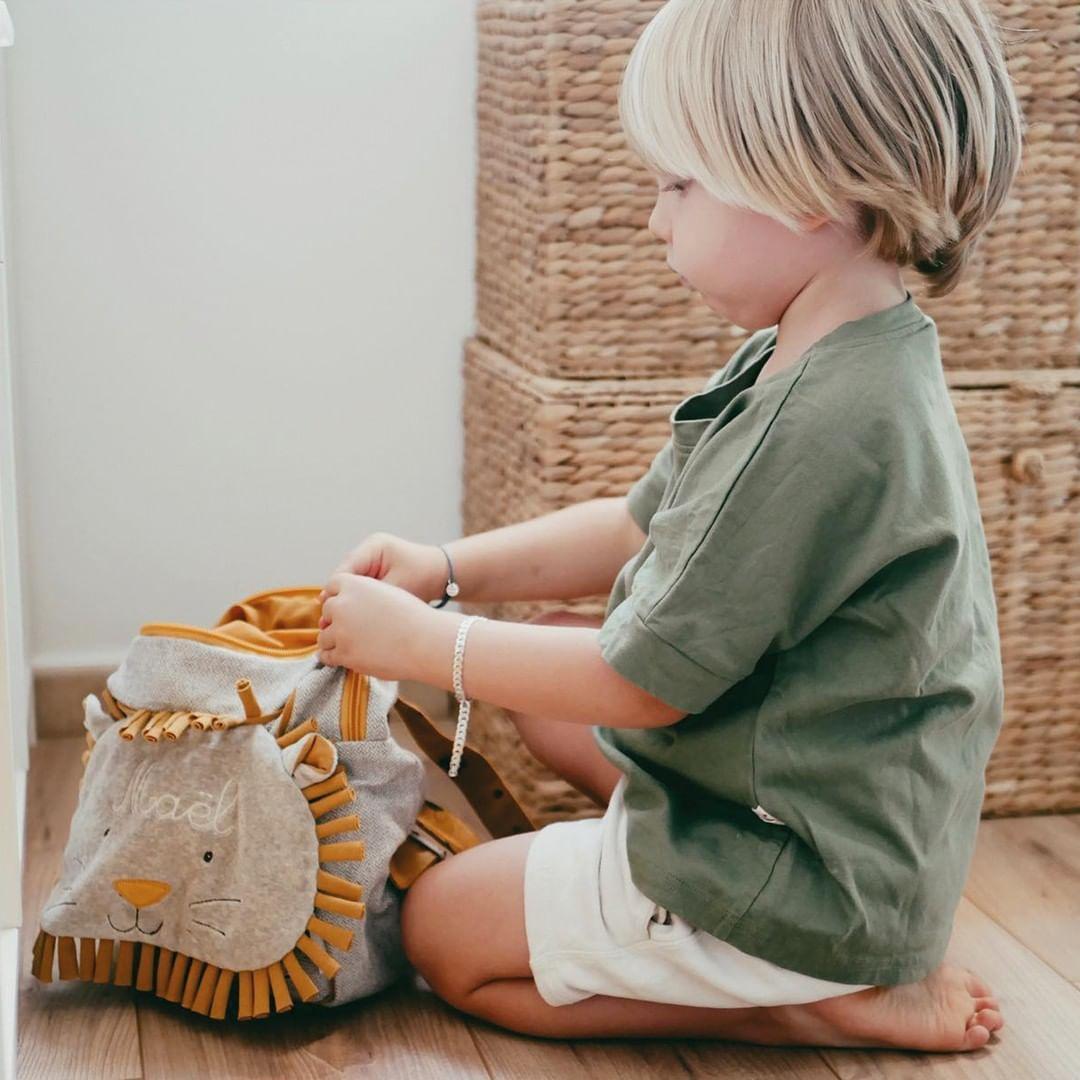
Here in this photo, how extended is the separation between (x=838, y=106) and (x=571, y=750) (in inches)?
20.6

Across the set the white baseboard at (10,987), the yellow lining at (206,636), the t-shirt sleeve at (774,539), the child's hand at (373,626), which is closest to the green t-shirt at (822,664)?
the t-shirt sleeve at (774,539)

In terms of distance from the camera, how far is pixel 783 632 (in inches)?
34.2

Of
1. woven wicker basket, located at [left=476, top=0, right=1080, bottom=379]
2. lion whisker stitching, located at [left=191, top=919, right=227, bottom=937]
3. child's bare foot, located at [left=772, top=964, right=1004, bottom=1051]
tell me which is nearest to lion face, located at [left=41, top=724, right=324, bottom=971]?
lion whisker stitching, located at [left=191, top=919, right=227, bottom=937]

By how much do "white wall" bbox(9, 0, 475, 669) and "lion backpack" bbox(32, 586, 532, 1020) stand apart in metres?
0.48

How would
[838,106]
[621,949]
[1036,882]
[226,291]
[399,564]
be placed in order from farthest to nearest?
[226,291] → [1036,882] → [399,564] → [621,949] → [838,106]

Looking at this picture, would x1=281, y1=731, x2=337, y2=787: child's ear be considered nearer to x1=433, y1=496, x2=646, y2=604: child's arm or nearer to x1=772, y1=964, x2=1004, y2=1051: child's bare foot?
x1=433, y1=496, x2=646, y2=604: child's arm

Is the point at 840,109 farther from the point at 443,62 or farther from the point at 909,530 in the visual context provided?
the point at 443,62

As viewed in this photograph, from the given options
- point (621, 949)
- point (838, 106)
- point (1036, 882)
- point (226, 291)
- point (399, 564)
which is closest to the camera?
point (838, 106)

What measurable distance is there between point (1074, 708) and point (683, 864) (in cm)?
57

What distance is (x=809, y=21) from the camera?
2.74 feet

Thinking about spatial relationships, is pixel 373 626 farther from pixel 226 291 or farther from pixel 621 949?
pixel 226 291

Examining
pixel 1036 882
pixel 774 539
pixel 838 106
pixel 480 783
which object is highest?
pixel 838 106

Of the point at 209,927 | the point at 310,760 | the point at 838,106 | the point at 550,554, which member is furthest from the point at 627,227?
the point at 209,927

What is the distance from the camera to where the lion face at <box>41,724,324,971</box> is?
95cm
